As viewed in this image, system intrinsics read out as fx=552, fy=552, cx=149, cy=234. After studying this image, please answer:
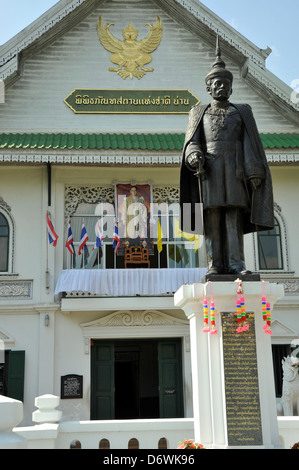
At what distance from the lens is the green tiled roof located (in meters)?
13.2

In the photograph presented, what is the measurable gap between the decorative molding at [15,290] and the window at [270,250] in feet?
19.1

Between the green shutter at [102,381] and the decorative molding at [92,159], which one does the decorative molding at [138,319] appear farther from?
the decorative molding at [92,159]

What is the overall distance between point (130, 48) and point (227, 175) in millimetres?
10320

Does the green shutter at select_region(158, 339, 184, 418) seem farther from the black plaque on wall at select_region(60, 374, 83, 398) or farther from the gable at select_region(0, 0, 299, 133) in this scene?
the gable at select_region(0, 0, 299, 133)

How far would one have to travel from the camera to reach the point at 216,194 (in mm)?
6000

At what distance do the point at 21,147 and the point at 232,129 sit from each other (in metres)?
7.95

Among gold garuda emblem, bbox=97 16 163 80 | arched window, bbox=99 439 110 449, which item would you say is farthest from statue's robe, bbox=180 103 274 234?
gold garuda emblem, bbox=97 16 163 80

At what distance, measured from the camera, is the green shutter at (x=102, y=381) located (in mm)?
13211

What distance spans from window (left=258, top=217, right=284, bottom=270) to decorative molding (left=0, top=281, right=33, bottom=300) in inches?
229

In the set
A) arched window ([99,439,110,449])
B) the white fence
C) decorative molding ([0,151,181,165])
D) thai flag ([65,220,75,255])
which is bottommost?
arched window ([99,439,110,449])

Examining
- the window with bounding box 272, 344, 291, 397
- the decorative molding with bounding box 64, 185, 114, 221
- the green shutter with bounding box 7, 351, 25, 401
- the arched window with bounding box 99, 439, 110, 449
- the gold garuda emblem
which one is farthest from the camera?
the gold garuda emblem

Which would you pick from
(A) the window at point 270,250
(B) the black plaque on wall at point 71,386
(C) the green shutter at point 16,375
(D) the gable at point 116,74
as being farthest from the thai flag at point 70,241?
(A) the window at point 270,250
